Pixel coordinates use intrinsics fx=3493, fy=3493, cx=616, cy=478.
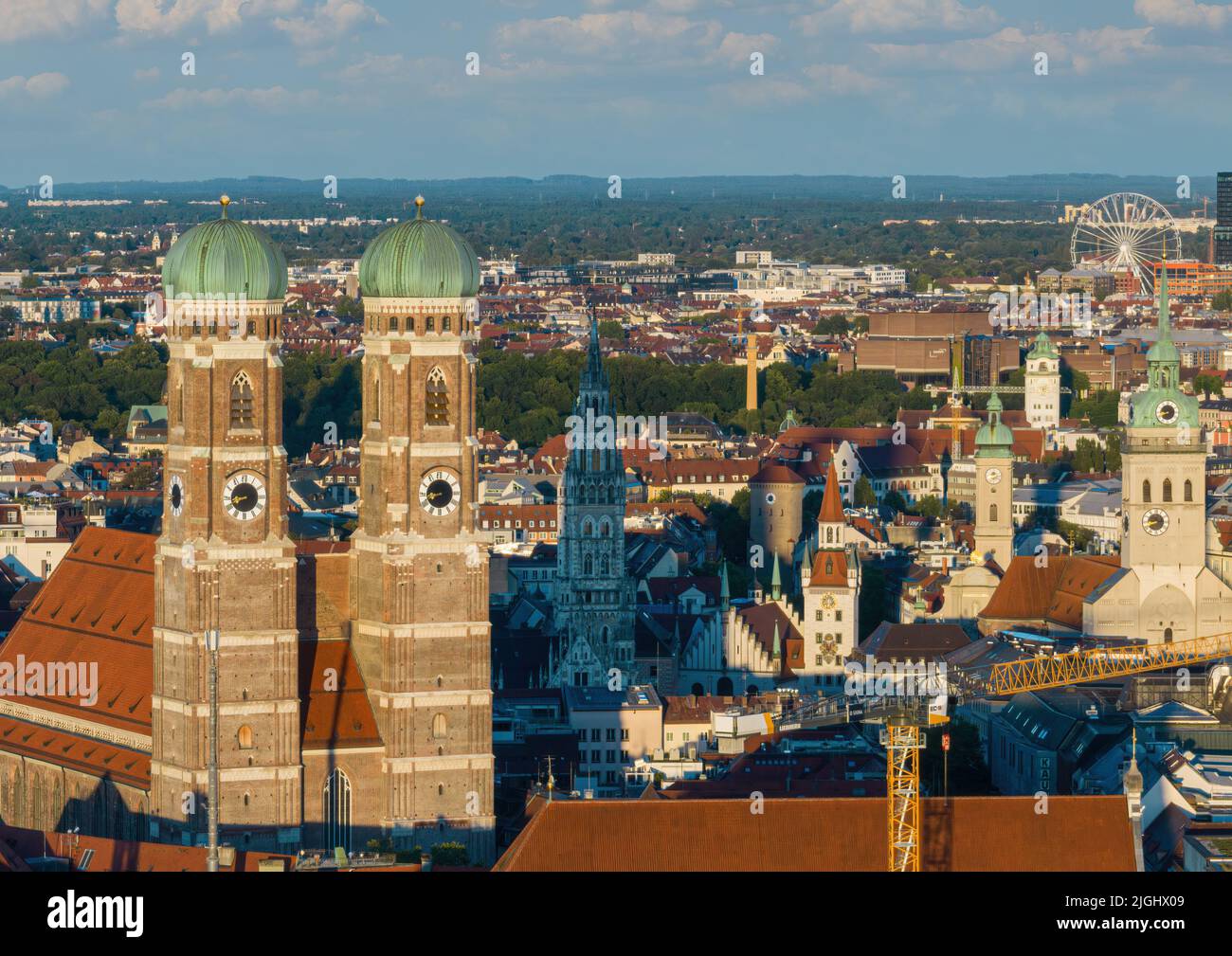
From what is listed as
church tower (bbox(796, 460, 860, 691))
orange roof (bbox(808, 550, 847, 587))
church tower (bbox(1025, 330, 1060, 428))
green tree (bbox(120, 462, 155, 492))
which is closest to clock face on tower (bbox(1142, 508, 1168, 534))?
church tower (bbox(796, 460, 860, 691))

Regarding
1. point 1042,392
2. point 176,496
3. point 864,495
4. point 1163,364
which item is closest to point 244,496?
point 176,496

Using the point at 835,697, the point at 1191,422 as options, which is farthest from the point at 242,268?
the point at 1191,422

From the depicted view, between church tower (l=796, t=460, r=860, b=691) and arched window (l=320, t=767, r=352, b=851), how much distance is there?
3780cm

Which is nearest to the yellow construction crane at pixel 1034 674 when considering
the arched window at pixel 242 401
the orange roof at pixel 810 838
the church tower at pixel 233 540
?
the church tower at pixel 233 540

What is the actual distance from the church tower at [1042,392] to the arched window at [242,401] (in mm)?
121537

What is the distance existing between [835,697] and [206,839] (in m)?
29.7

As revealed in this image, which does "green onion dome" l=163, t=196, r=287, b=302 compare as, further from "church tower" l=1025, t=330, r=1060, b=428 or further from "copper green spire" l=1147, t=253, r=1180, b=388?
"church tower" l=1025, t=330, r=1060, b=428

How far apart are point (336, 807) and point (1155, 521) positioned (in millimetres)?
40583

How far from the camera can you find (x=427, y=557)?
6194 cm

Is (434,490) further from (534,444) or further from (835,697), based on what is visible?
(534,444)

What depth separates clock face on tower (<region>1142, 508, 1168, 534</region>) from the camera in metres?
96.8

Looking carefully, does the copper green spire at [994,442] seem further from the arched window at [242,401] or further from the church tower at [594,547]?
the arched window at [242,401]

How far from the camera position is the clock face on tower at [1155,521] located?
96.8 metres
